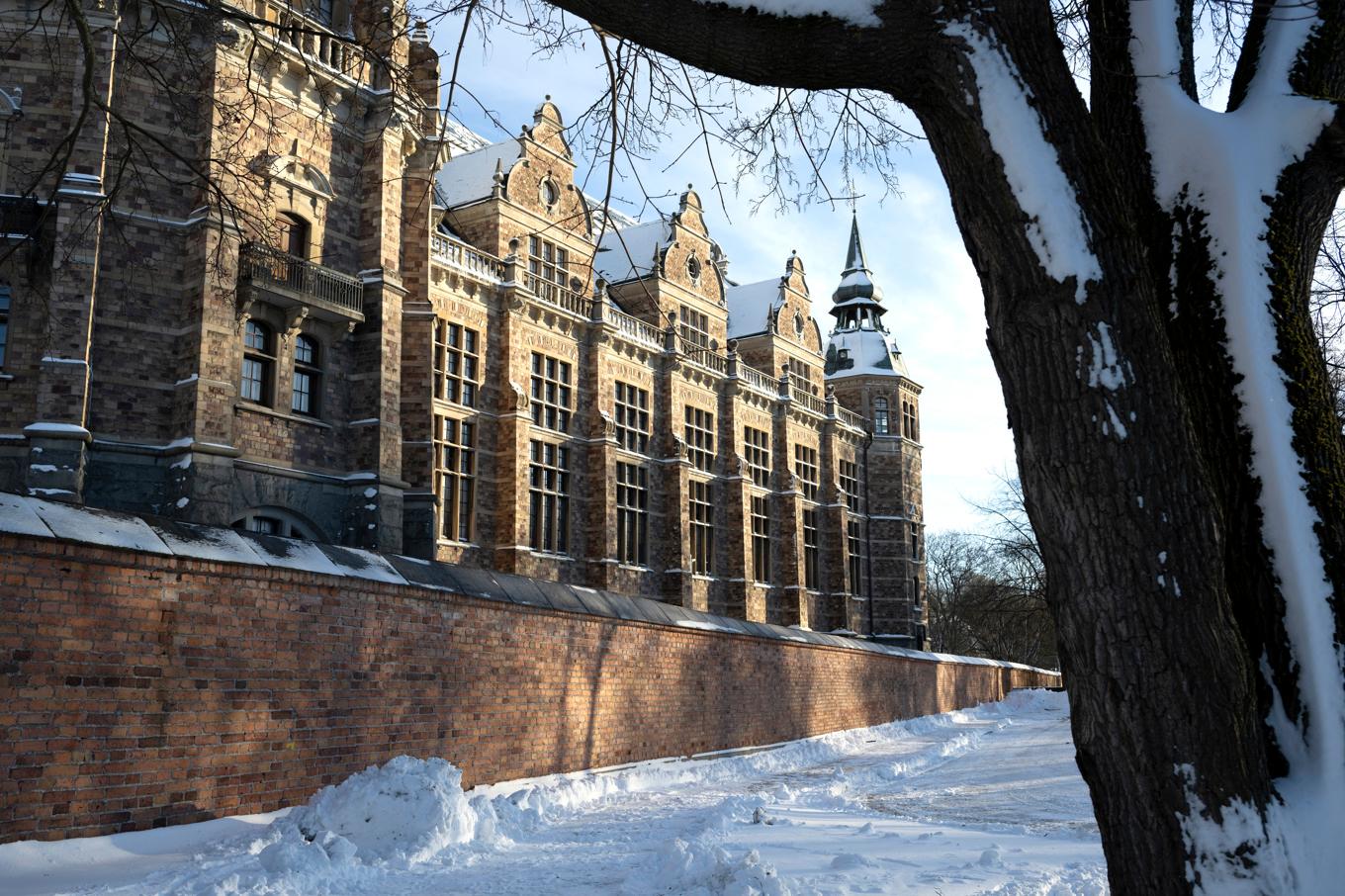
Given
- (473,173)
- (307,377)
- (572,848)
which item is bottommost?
(572,848)

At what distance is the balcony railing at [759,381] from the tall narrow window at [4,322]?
23296 mm

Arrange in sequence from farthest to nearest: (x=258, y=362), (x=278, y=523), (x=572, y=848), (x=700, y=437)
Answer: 1. (x=700, y=437)
2. (x=258, y=362)
3. (x=278, y=523)
4. (x=572, y=848)

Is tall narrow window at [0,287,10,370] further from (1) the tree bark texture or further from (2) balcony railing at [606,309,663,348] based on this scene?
(1) the tree bark texture

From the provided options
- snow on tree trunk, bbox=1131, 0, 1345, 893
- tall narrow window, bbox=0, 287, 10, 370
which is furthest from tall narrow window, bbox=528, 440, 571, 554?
snow on tree trunk, bbox=1131, 0, 1345, 893

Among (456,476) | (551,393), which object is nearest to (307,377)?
(456,476)

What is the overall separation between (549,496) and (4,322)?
1400 centimetres

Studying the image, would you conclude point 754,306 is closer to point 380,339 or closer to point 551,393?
point 551,393

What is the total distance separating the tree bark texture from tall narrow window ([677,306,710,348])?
3097cm

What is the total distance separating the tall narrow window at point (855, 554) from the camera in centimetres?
4466

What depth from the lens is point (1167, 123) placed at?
13.0 ft

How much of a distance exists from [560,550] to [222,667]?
19.4 metres

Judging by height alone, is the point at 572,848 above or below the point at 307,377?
below

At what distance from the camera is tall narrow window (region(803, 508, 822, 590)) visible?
4103cm

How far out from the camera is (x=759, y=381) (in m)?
38.6
